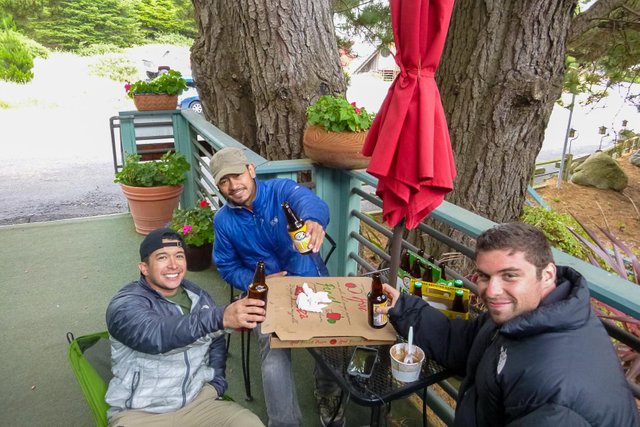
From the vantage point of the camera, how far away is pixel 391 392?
5.34 feet

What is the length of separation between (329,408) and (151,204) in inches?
127

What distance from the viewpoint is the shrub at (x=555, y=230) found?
23.9 ft

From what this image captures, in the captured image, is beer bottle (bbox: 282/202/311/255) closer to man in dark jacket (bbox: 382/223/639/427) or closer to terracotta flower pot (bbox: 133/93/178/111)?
man in dark jacket (bbox: 382/223/639/427)

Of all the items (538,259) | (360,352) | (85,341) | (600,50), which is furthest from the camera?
(600,50)

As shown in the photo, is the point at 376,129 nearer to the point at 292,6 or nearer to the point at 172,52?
the point at 292,6

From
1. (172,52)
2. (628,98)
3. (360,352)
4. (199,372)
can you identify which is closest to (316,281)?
(360,352)

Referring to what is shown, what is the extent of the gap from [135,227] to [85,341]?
3416 mm

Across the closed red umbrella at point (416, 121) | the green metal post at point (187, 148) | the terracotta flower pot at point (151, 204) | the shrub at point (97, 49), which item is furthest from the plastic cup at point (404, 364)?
the shrub at point (97, 49)

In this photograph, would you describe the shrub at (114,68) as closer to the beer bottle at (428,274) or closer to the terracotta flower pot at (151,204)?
the terracotta flower pot at (151,204)

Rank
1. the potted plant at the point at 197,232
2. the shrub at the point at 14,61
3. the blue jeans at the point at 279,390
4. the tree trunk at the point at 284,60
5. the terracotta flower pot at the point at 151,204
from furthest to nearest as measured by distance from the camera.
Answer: the shrub at the point at 14,61 < the terracotta flower pot at the point at 151,204 < the potted plant at the point at 197,232 < the tree trunk at the point at 284,60 < the blue jeans at the point at 279,390

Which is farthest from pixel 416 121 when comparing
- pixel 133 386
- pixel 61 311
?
pixel 61 311

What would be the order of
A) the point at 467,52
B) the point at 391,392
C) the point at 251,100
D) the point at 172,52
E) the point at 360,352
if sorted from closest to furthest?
1. the point at 391,392
2. the point at 360,352
3. the point at 467,52
4. the point at 251,100
5. the point at 172,52

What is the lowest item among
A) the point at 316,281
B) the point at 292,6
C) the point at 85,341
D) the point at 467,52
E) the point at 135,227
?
the point at 135,227

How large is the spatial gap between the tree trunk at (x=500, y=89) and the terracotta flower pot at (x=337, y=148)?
5.88 ft
